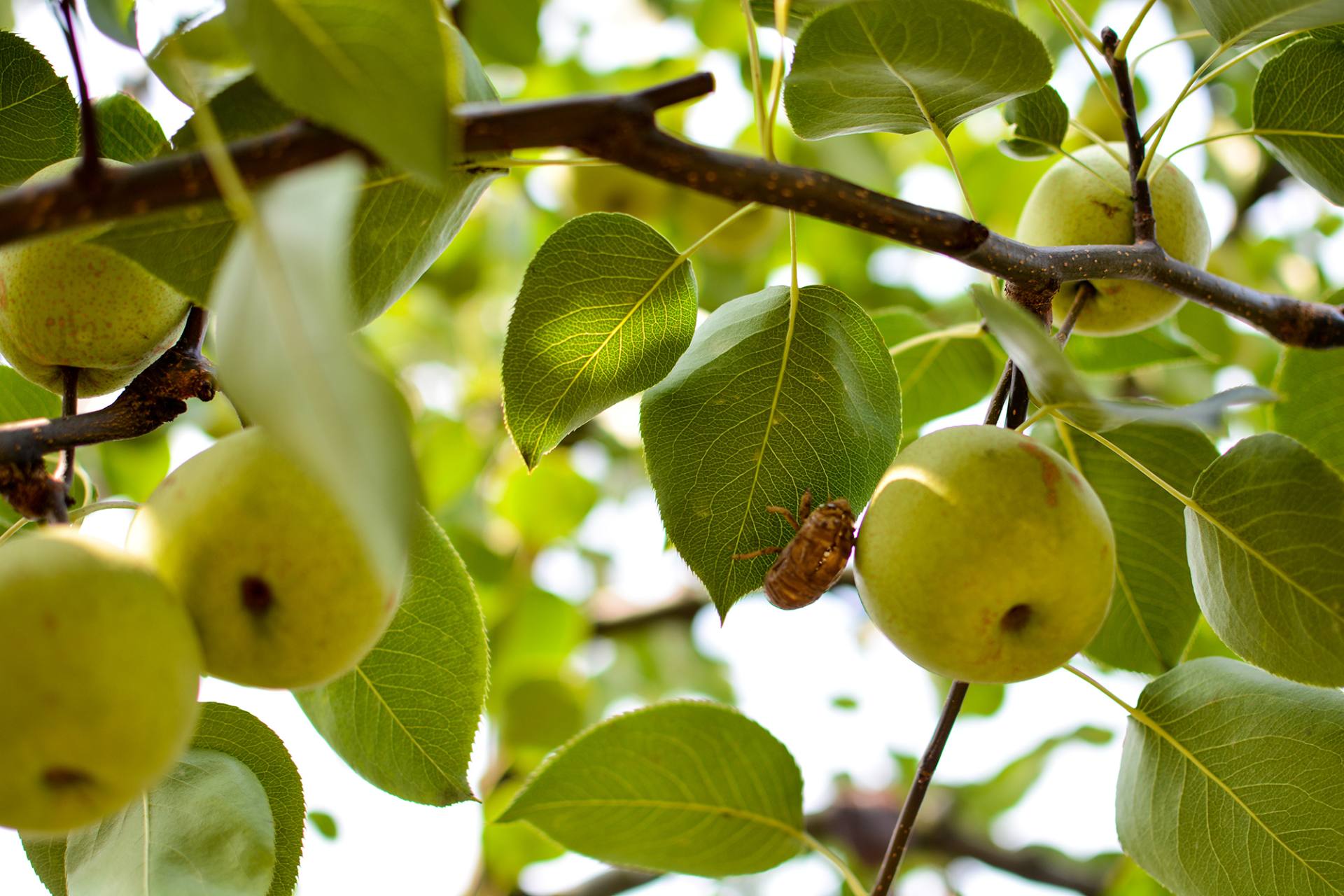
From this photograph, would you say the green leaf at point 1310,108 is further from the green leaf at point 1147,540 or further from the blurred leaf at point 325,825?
the blurred leaf at point 325,825

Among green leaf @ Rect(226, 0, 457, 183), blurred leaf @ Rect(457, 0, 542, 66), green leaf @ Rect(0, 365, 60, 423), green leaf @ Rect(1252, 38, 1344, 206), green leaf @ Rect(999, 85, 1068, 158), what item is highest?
blurred leaf @ Rect(457, 0, 542, 66)

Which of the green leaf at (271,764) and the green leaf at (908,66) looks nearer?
the green leaf at (908,66)

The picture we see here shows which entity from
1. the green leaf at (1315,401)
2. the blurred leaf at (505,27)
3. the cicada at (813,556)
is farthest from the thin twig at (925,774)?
the blurred leaf at (505,27)

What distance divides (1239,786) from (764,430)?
0.61 m

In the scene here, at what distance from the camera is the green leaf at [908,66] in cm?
96

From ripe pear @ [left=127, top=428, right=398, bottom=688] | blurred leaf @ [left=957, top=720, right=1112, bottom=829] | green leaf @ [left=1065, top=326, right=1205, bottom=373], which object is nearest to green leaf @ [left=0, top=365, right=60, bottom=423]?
ripe pear @ [left=127, top=428, right=398, bottom=688]

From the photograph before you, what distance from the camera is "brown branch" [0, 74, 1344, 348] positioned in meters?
0.68

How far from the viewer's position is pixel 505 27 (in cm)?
235

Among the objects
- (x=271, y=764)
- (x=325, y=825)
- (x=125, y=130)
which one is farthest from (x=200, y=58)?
(x=325, y=825)

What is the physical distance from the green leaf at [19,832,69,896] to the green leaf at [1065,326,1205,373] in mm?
1548

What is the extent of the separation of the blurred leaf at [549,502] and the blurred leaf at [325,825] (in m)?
0.93

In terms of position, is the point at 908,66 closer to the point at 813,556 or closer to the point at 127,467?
the point at 813,556

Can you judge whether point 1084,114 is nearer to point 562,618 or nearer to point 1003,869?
point 562,618

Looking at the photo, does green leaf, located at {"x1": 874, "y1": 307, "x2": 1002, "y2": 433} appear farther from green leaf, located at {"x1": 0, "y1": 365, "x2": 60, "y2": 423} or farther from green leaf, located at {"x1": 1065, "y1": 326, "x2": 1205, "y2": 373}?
green leaf, located at {"x1": 0, "y1": 365, "x2": 60, "y2": 423}
